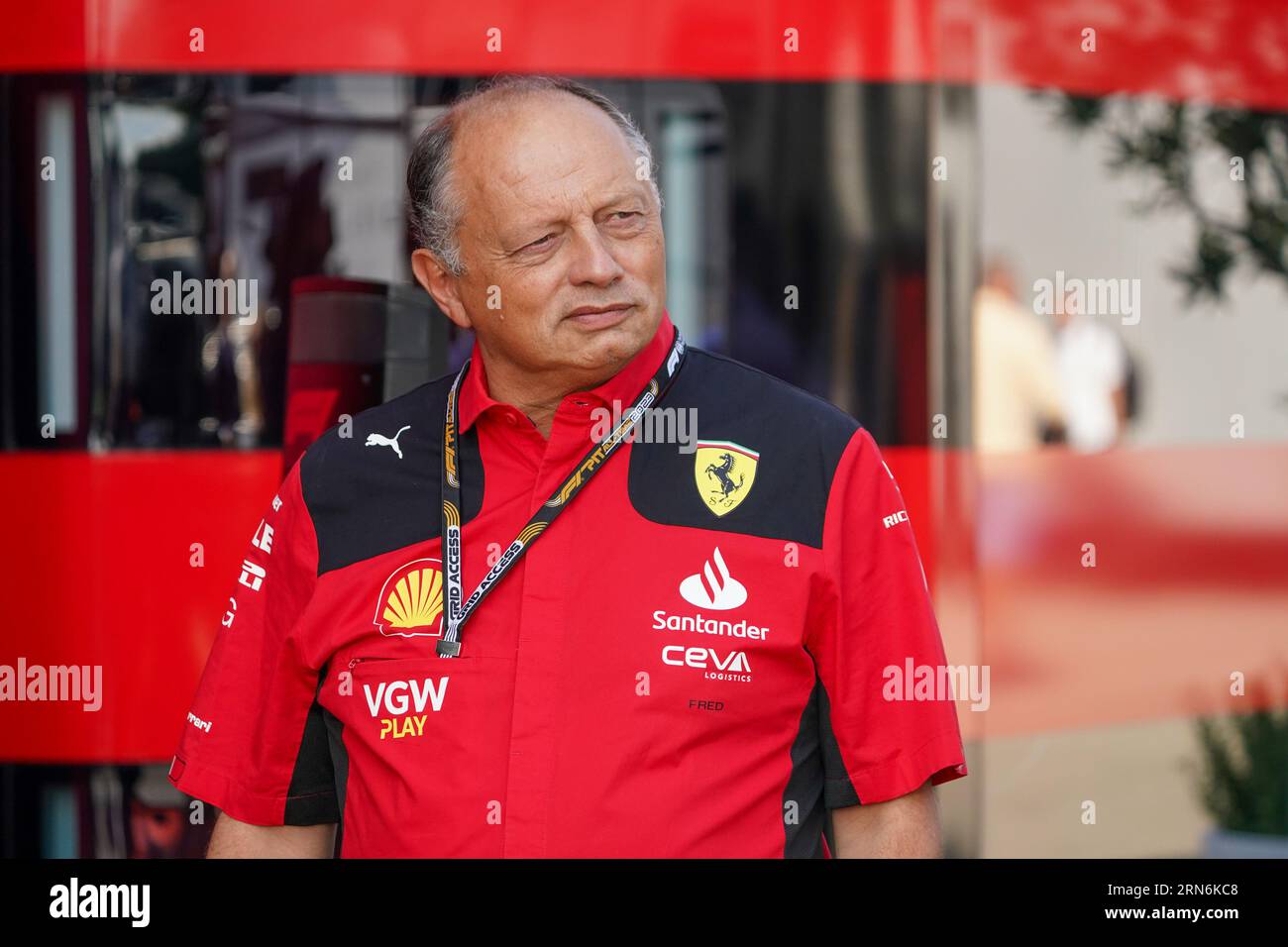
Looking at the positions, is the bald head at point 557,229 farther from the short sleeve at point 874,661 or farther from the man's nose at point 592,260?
the short sleeve at point 874,661

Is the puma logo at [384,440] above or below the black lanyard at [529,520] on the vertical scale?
above

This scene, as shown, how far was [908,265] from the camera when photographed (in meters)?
2.79

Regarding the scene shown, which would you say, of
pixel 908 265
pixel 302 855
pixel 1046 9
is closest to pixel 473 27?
pixel 908 265

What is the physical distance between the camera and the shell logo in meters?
1.63

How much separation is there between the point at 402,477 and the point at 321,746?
37cm

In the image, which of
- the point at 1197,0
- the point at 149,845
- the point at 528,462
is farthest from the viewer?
the point at 1197,0

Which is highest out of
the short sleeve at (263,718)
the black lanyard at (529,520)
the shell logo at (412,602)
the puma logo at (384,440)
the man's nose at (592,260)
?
the man's nose at (592,260)

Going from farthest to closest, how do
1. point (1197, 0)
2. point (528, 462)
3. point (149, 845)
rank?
1. point (1197, 0)
2. point (149, 845)
3. point (528, 462)

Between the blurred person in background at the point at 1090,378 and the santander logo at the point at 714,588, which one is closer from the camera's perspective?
the santander logo at the point at 714,588

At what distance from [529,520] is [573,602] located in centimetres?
12

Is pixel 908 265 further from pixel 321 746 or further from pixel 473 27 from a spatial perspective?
pixel 321 746

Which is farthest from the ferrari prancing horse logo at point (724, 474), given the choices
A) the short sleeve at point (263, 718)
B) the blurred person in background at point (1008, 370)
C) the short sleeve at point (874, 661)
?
the blurred person in background at point (1008, 370)

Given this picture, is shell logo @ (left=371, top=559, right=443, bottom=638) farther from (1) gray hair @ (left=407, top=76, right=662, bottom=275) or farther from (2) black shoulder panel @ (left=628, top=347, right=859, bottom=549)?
(1) gray hair @ (left=407, top=76, right=662, bottom=275)

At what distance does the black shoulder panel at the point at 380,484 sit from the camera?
1.71 meters
